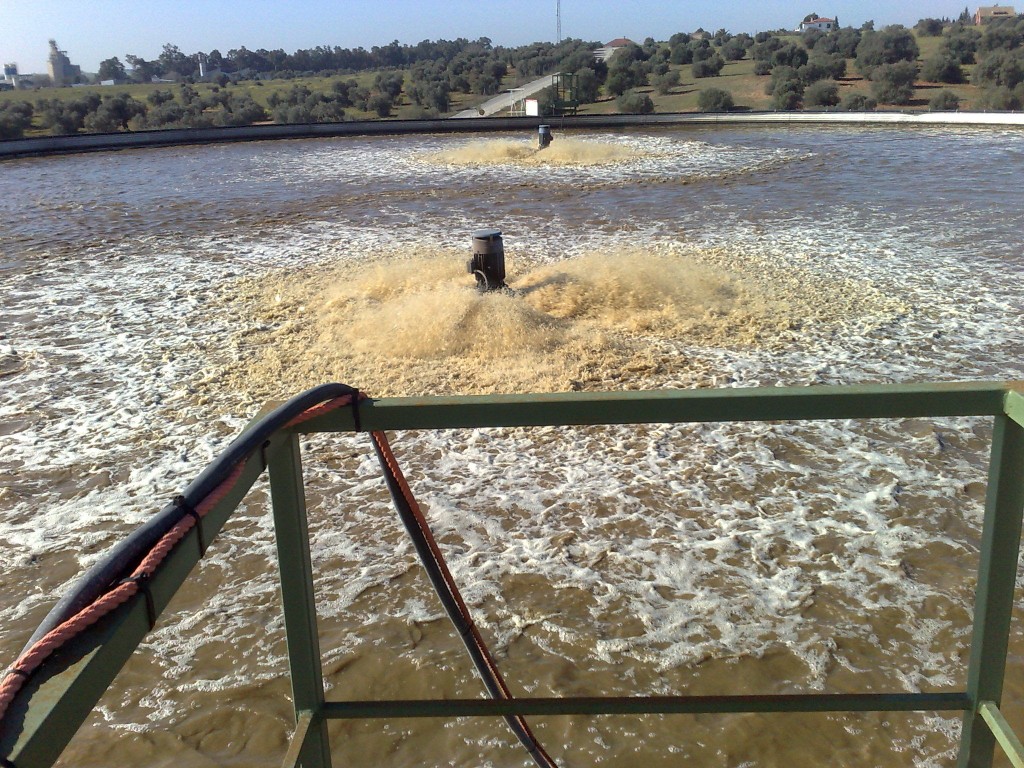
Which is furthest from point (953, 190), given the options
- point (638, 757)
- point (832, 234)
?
point (638, 757)

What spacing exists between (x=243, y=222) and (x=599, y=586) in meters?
9.68

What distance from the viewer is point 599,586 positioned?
12.1 feet

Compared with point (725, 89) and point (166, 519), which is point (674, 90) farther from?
point (166, 519)

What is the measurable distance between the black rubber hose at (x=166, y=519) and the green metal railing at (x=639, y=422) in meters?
0.03

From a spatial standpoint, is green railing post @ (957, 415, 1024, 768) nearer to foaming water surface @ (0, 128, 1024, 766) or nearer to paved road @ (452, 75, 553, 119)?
foaming water surface @ (0, 128, 1024, 766)

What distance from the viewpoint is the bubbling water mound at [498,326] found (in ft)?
19.5

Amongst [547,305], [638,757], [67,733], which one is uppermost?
[67,733]

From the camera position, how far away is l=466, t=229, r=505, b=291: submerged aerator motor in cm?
711

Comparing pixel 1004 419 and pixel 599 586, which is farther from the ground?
pixel 1004 419

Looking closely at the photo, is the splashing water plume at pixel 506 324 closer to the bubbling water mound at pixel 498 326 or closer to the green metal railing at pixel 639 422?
the bubbling water mound at pixel 498 326

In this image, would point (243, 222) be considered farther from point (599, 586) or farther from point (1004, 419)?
point (1004, 419)

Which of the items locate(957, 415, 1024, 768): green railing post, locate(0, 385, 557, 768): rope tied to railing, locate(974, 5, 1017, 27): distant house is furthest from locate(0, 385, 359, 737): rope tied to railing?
locate(974, 5, 1017, 27): distant house

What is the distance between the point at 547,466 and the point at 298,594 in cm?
334

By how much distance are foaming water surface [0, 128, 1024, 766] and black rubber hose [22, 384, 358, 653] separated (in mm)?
1892
